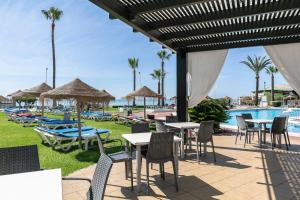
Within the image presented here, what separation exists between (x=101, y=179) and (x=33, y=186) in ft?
1.87

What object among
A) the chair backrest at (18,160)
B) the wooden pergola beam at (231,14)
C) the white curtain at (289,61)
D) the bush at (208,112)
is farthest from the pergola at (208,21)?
the bush at (208,112)

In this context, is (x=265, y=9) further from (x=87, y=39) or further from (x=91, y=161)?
(x=87, y=39)

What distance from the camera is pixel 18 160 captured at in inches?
108

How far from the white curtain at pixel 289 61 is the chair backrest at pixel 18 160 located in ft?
21.4

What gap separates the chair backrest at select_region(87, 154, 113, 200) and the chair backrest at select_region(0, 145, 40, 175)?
863mm

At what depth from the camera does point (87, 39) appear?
987 inches

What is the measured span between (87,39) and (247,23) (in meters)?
21.8

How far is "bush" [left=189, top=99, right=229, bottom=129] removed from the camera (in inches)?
402

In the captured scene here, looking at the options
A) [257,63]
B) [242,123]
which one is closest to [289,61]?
[242,123]

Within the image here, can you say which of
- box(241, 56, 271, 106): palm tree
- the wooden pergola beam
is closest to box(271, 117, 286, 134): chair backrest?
the wooden pergola beam

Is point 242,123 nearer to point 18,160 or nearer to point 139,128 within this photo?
point 139,128

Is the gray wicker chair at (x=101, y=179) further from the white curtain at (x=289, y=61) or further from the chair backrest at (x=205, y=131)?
the white curtain at (x=289, y=61)

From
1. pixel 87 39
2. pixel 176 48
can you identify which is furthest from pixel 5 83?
pixel 176 48

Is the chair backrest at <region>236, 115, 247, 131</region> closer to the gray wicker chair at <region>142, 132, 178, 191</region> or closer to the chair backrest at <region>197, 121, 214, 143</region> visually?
the chair backrest at <region>197, 121, 214, 143</region>
